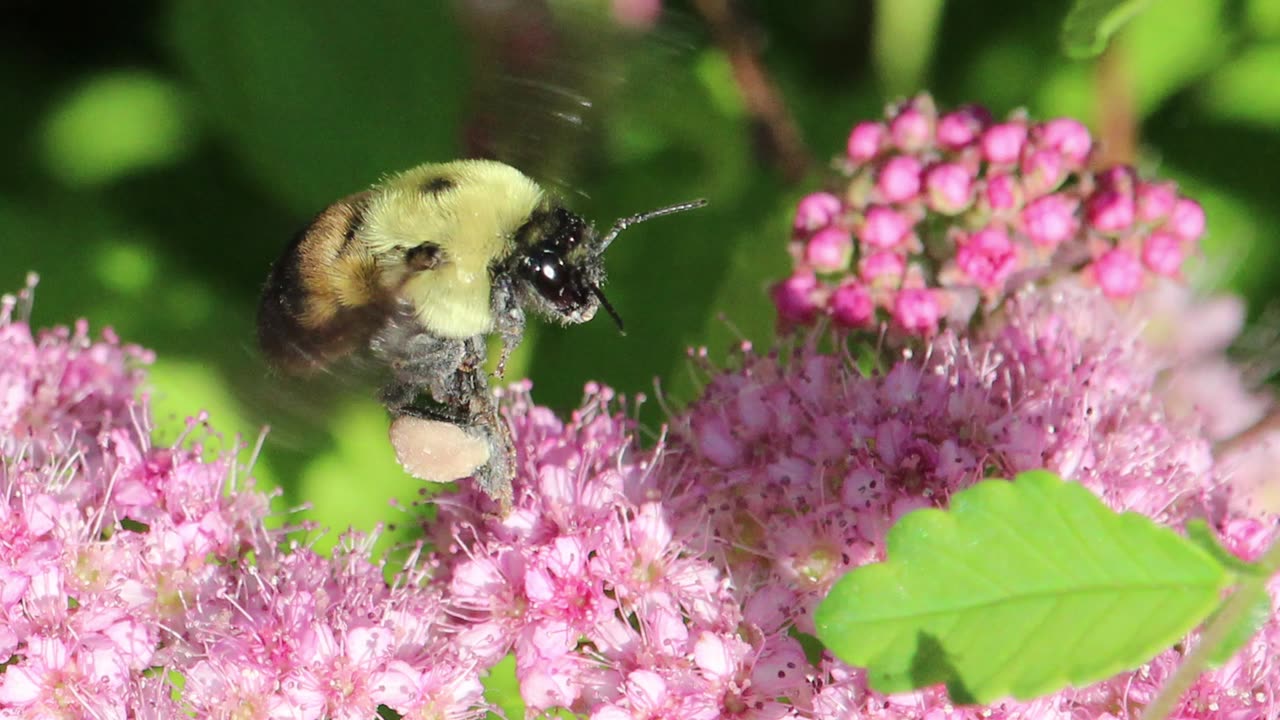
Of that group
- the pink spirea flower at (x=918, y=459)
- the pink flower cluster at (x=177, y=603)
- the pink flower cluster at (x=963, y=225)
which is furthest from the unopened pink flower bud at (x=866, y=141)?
the pink flower cluster at (x=177, y=603)

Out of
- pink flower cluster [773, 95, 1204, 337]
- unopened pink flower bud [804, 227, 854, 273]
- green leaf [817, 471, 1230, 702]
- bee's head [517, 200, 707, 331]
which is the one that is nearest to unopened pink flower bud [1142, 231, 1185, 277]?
pink flower cluster [773, 95, 1204, 337]

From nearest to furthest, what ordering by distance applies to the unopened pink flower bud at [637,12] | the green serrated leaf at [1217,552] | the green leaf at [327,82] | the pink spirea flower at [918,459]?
the green serrated leaf at [1217,552] → the pink spirea flower at [918,459] → the unopened pink flower bud at [637,12] → the green leaf at [327,82]

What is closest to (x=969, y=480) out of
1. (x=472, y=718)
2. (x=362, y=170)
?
(x=472, y=718)

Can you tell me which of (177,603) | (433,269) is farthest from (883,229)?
(177,603)

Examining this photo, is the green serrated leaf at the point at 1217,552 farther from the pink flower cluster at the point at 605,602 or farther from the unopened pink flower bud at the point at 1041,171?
the unopened pink flower bud at the point at 1041,171

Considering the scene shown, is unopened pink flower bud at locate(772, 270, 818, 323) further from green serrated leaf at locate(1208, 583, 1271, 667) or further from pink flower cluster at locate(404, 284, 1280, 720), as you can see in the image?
green serrated leaf at locate(1208, 583, 1271, 667)

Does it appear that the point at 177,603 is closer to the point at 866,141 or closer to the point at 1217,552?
the point at 866,141

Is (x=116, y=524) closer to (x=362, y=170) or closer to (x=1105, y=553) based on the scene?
(x=362, y=170)
